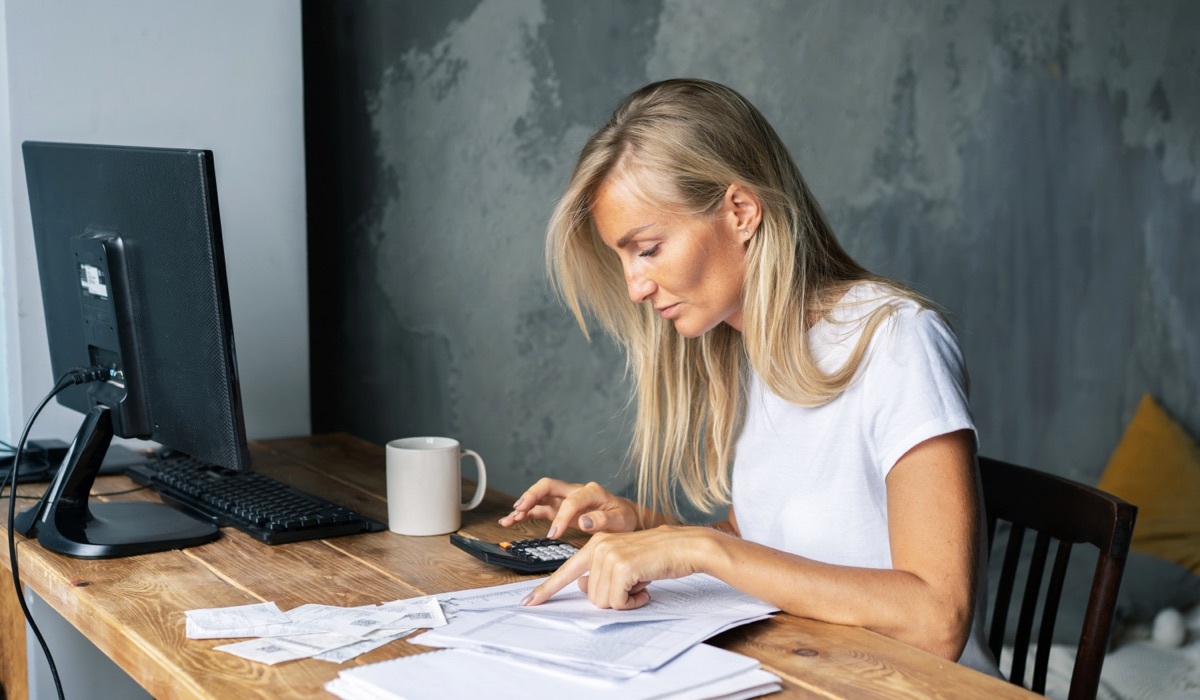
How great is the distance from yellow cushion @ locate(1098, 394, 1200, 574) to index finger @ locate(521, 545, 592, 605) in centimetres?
167

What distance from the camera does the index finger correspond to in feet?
3.57

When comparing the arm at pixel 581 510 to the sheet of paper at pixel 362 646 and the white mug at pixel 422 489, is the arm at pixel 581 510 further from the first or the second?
the sheet of paper at pixel 362 646

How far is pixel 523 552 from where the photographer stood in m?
1.30

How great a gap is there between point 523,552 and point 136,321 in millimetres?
540

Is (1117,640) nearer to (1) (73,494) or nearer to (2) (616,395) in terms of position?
(2) (616,395)

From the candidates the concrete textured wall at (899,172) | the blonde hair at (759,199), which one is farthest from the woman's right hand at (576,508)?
the concrete textured wall at (899,172)

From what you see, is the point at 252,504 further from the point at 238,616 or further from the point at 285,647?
the point at 285,647

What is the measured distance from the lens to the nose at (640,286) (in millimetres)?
1354

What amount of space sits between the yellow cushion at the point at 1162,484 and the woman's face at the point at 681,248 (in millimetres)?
1423

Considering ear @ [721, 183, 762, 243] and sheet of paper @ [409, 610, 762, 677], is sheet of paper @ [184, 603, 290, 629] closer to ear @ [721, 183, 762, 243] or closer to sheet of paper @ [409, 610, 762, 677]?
sheet of paper @ [409, 610, 762, 677]

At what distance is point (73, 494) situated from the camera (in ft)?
4.60

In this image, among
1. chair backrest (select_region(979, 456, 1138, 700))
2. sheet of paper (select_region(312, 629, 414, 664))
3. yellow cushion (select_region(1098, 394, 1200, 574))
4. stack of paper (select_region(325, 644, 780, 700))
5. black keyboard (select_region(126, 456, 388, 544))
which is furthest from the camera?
yellow cushion (select_region(1098, 394, 1200, 574))

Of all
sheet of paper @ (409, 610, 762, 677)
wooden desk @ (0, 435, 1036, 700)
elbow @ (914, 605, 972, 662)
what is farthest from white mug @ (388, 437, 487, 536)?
elbow @ (914, 605, 972, 662)

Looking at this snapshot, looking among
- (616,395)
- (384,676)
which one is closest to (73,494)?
(384,676)
